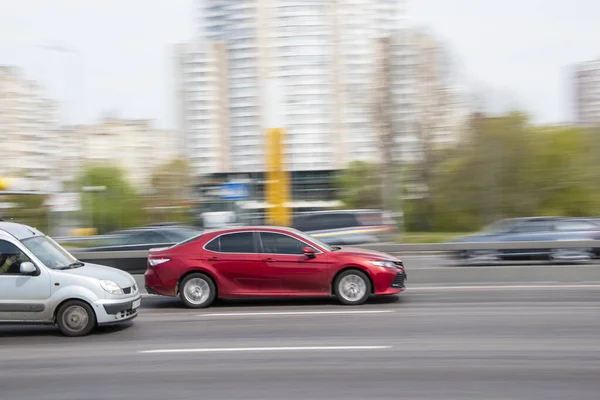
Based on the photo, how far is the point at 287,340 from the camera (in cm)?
941

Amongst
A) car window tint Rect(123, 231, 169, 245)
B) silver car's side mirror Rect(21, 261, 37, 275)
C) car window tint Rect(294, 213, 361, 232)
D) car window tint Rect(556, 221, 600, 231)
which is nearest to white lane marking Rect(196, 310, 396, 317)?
silver car's side mirror Rect(21, 261, 37, 275)

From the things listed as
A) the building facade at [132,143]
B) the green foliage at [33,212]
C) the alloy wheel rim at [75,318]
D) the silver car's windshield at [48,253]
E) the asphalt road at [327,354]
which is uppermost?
the building facade at [132,143]

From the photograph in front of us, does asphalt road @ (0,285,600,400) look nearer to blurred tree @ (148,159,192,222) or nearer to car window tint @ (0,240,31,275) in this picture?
car window tint @ (0,240,31,275)

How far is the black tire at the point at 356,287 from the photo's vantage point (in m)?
12.5

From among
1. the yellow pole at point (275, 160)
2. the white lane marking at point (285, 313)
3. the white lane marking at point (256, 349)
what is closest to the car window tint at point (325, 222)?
the yellow pole at point (275, 160)

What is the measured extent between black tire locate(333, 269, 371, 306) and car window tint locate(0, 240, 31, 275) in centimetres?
507

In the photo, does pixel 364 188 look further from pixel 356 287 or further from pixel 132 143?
pixel 132 143

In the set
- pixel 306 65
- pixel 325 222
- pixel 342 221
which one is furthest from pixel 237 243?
pixel 306 65

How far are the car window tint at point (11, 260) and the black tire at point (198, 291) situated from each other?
131 inches

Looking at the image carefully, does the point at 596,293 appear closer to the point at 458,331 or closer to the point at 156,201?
the point at 458,331

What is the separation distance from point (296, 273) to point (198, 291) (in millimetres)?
1789

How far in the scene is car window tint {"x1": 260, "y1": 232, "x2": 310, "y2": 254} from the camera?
41.9 ft

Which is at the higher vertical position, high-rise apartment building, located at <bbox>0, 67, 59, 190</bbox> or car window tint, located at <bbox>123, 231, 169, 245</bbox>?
high-rise apartment building, located at <bbox>0, 67, 59, 190</bbox>

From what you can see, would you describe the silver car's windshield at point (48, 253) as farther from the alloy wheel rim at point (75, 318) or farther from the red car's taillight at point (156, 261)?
the red car's taillight at point (156, 261)
